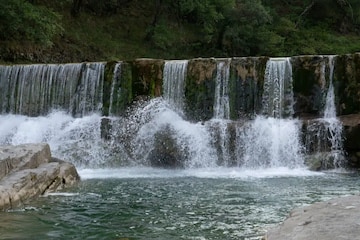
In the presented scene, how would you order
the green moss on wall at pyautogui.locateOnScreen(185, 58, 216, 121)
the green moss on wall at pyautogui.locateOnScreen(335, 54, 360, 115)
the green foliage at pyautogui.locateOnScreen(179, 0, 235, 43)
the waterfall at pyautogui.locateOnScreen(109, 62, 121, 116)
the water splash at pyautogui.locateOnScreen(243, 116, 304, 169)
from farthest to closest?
the green foliage at pyautogui.locateOnScreen(179, 0, 235, 43)
the waterfall at pyautogui.locateOnScreen(109, 62, 121, 116)
the green moss on wall at pyautogui.locateOnScreen(185, 58, 216, 121)
the green moss on wall at pyautogui.locateOnScreen(335, 54, 360, 115)
the water splash at pyautogui.locateOnScreen(243, 116, 304, 169)

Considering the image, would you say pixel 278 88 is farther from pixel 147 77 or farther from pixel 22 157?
pixel 22 157

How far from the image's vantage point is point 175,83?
1838 centimetres

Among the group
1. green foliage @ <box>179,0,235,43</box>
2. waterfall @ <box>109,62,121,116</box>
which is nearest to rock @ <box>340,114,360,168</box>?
waterfall @ <box>109,62,121,116</box>

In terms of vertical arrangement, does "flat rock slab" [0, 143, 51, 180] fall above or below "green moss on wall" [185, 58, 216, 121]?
below

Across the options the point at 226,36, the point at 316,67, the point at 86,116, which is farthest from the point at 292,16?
the point at 86,116

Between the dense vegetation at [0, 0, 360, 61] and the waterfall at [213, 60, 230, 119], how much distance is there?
32.6 ft

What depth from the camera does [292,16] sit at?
33875 millimetres

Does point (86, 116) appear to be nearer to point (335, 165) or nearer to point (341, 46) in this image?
point (335, 165)

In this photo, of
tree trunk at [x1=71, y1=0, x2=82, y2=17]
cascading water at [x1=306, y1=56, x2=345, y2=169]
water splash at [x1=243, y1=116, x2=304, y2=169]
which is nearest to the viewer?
cascading water at [x1=306, y1=56, x2=345, y2=169]

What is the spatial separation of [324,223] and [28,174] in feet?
22.1

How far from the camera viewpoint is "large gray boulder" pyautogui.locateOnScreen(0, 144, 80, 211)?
29.2ft

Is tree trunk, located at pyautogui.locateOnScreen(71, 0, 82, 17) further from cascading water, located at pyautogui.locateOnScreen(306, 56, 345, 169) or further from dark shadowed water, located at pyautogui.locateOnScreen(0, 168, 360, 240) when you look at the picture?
cascading water, located at pyautogui.locateOnScreen(306, 56, 345, 169)

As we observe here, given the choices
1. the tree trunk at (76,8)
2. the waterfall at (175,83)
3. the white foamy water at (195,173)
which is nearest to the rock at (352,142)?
the white foamy water at (195,173)

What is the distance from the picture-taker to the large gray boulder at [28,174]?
891 cm
